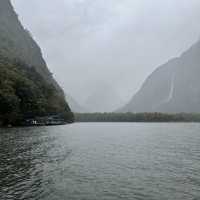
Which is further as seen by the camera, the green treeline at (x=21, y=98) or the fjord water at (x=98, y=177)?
the green treeline at (x=21, y=98)

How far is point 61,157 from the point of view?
1661 inches

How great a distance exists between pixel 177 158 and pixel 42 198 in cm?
2565

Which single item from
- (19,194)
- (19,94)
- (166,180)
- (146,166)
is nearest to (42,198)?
(19,194)

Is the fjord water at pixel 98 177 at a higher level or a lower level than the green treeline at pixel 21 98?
lower

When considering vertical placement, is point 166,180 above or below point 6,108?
below

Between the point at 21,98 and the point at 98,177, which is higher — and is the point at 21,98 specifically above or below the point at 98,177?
above

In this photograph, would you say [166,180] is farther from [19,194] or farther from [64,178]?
[19,194]

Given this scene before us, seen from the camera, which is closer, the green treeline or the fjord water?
the fjord water

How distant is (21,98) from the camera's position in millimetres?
130875

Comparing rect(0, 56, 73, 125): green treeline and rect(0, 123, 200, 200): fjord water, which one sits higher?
rect(0, 56, 73, 125): green treeline

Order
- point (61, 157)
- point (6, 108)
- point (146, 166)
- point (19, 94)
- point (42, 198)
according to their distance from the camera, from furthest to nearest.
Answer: point (19, 94) < point (6, 108) < point (61, 157) < point (146, 166) < point (42, 198)

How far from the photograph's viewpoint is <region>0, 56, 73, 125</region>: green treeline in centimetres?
11388

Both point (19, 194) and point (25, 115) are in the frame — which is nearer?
point (19, 194)

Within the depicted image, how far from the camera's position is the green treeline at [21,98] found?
11388 centimetres
